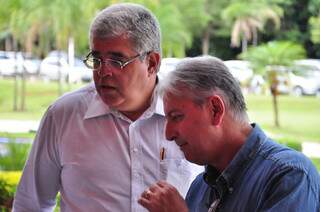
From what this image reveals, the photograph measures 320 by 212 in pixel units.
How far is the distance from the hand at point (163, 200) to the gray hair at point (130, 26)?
493mm

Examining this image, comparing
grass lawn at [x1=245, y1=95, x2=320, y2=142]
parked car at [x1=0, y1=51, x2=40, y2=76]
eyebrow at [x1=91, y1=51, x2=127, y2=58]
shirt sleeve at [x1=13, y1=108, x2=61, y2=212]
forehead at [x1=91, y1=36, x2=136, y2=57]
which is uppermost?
forehead at [x1=91, y1=36, x2=136, y2=57]

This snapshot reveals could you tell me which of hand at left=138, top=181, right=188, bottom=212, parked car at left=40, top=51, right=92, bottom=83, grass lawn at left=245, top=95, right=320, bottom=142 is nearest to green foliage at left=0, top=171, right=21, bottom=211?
parked car at left=40, top=51, right=92, bottom=83

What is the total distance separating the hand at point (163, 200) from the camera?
1.15m

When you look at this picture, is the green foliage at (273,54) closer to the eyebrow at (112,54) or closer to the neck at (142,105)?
the neck at (142,105)

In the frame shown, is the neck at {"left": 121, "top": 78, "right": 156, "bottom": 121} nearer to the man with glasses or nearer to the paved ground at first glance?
the man with glasses

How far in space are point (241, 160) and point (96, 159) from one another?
581mm

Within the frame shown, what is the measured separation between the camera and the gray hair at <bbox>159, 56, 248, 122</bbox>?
1141mm

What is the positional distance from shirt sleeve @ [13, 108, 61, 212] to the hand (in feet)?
1.80

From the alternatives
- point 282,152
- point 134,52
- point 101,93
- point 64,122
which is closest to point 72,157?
point 64,122

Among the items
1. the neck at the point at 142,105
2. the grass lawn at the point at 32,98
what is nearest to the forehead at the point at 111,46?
the neck at the point at 142,105

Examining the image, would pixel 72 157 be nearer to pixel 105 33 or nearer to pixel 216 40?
pixel 105 33

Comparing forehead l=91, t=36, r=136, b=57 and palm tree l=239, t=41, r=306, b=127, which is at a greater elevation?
forehead l=91, t=36, r=136, b=57

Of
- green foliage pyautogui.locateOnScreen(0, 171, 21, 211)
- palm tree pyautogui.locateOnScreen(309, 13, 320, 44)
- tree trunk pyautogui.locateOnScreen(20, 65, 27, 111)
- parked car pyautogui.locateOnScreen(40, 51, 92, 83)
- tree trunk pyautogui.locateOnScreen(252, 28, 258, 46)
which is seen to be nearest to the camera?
green foliage pyautogui.locateOnScreen(0, 171, 21, 211)

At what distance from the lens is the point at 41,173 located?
1.68 metres
